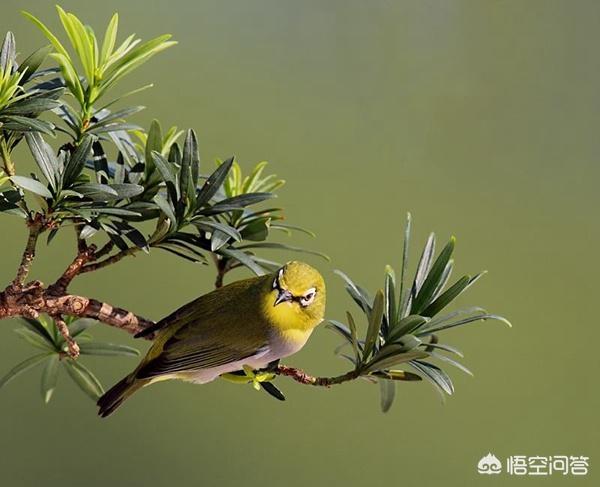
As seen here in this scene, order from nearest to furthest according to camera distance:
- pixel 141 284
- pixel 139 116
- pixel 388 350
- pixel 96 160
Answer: pixel 388 350
pixel 96 160
pixel 141 284
pixel 139 116

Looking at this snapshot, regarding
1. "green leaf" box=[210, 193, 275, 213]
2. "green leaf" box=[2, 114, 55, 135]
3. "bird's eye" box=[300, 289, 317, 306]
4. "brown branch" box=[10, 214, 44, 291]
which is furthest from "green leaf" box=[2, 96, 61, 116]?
"bird's eye" box=[300, 289, 317, 306]

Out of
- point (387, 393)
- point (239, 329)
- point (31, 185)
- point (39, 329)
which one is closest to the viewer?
point (31, 185)

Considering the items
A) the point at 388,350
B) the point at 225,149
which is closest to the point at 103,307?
the point at 388,350

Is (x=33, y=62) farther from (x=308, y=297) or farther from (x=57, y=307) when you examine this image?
(x=308, y=297)

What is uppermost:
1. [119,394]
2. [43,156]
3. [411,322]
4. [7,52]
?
[7,52]

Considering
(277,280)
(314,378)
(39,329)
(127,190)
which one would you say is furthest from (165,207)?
(39,329)

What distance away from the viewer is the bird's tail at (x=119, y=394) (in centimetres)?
101

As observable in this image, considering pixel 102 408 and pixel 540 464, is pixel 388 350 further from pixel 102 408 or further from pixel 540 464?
pixel 540 464

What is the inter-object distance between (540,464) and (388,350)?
82.5 inches

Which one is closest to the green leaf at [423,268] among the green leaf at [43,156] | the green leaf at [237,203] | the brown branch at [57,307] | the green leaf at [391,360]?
the green leaf at [391,360]

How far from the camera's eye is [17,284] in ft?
3.13

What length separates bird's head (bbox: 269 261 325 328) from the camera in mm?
957

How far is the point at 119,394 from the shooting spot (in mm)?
1016

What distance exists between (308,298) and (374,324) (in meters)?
0.09
